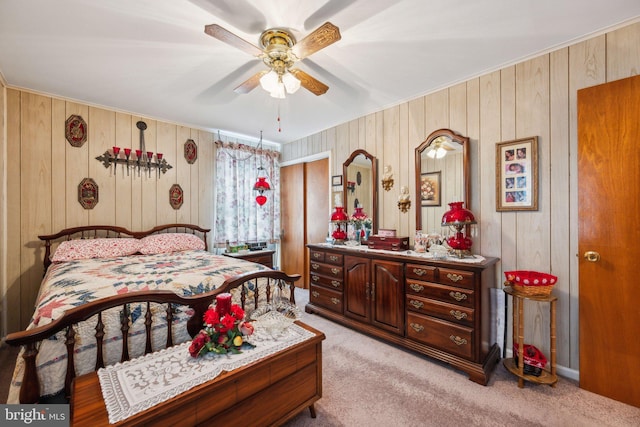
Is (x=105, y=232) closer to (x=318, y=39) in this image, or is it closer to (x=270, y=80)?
(x=270, y=80)

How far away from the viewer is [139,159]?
12.0 feet

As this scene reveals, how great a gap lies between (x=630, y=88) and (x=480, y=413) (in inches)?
97.1

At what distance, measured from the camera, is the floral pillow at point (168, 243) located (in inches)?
129

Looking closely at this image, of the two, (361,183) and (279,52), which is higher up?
(279,52)

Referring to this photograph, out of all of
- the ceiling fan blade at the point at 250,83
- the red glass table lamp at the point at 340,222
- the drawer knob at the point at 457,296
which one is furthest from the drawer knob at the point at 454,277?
the ceiling fan blade at the point at 250,83

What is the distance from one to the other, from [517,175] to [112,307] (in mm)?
3220

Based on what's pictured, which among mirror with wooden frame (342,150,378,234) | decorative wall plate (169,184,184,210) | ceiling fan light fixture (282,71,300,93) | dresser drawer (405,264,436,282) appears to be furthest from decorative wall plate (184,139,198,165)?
dresser drawer (405,264,436,282)

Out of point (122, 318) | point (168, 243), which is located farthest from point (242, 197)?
point (122, 318)

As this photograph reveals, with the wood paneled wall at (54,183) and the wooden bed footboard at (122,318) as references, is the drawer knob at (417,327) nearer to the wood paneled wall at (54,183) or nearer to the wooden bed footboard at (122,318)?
the wooden bed footboard at (122,318)

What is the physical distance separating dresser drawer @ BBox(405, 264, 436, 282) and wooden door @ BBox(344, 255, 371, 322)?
1.54ft

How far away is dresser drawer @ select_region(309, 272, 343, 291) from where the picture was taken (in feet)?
10.8

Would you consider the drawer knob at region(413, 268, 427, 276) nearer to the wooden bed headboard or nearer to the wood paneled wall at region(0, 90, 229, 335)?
the wooden bed headboard

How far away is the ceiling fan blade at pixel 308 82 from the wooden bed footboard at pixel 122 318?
1.61 metres

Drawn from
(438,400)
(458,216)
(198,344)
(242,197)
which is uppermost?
(242,197)
